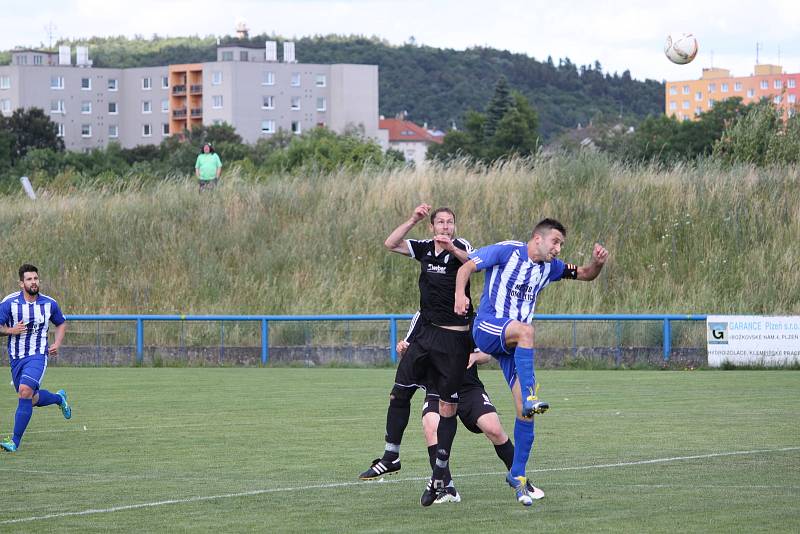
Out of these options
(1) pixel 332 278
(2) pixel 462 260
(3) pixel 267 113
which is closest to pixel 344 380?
(1) pixel 332 278

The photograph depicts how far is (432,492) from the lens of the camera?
9.22m

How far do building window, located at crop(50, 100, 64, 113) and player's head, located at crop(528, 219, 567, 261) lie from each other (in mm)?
161949

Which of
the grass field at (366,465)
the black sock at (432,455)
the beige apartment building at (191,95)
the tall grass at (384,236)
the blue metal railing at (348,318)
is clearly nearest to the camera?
the grass field at (366,465)

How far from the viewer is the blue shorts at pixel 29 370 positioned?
13312mm

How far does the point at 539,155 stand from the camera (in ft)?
115

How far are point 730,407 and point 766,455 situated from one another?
4.84 metres

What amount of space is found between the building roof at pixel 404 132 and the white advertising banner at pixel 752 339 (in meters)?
167

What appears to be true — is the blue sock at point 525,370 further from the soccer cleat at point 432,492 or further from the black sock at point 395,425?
the black sock at point 395,425

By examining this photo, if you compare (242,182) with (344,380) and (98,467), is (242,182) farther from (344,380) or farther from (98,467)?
(98,467)

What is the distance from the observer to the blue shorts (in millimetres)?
13312

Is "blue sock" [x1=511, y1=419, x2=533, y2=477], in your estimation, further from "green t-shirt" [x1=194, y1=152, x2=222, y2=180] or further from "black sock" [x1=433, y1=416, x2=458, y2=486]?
"green t-shirt" [x1=194, y1=152, x2=222, y2=180]

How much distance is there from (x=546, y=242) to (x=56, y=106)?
163 m

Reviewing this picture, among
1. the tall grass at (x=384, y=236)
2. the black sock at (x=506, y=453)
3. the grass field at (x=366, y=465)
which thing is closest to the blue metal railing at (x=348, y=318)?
the tall grass at (x=384, y=236)

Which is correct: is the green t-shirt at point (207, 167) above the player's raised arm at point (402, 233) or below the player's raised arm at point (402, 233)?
below
